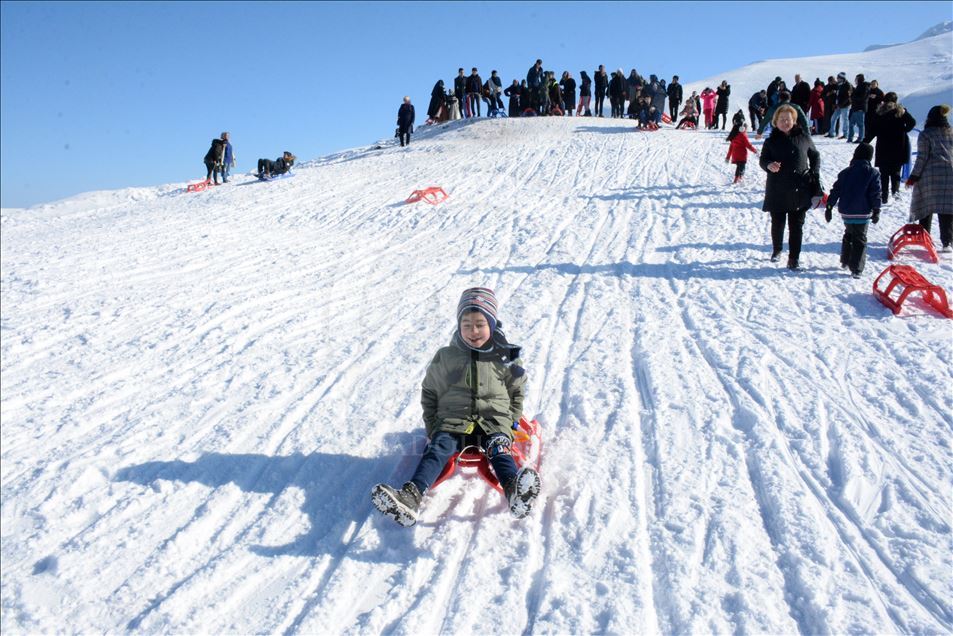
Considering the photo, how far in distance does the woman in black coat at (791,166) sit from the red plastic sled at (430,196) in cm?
663

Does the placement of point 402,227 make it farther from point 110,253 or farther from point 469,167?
point 469,167

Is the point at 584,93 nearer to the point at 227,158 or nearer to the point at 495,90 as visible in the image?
the point at 495,90

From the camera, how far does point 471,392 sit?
346 cm

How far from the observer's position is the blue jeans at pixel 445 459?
10.2ft

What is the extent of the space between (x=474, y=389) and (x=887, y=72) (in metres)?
45.4

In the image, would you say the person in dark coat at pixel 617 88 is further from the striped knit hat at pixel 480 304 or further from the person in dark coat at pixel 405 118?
the striped knit hat at pixel 480 304

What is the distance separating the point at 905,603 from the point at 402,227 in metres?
8.96

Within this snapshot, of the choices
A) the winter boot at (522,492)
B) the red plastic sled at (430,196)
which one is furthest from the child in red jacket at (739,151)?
the winter boot at (522,492)

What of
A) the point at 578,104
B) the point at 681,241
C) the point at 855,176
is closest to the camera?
the point at 855,176

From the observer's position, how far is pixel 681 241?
27.4ft

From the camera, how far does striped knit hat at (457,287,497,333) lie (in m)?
3.45

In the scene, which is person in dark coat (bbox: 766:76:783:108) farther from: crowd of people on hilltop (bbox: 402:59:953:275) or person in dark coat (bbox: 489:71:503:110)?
person in dark coat (bbox: 489:71:503:110)

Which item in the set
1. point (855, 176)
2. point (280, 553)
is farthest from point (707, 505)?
point (855, 176)

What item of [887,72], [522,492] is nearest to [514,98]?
[522,492]
